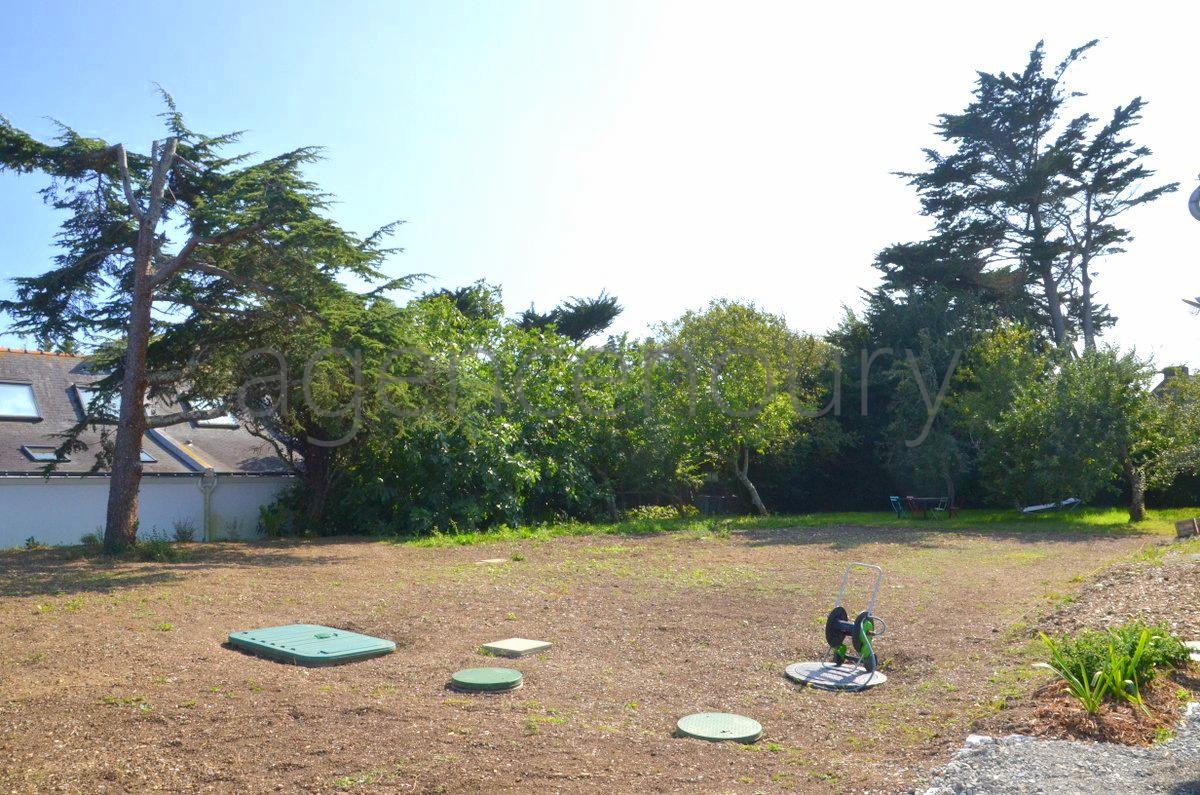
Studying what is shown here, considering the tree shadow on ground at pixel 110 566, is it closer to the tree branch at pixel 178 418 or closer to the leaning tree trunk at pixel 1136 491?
the tree branch at pixel 178 418

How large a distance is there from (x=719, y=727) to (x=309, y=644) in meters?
3.53

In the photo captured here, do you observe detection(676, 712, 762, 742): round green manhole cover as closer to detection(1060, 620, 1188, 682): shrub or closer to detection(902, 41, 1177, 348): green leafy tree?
detection(1060, 620, 1188, 682): shrub

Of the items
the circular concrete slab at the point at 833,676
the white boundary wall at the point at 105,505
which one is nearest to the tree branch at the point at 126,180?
the white boundary wall at the point at 105,505

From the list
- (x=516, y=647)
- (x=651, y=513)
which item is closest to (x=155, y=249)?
(x=516, y=647)

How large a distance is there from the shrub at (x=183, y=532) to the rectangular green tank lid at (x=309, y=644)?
10.9 meters

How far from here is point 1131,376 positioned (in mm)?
21109

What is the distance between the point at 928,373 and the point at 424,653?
2218 centimetres

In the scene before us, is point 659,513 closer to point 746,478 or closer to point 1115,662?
point 746,478

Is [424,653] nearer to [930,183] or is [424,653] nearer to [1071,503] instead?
[1071,503]

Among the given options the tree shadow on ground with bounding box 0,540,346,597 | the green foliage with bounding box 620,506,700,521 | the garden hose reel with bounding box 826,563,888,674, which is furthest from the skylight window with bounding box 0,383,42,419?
the garden hose reel with bounding box 826,563,888,674

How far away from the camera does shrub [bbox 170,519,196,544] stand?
56.9ft

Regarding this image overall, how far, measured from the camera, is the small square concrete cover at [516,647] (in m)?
7.17

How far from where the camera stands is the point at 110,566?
12.1 metres

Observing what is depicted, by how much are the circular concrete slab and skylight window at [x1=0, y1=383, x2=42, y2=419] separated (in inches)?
684
